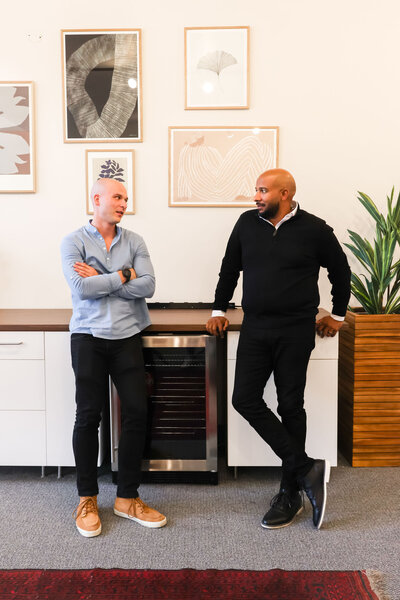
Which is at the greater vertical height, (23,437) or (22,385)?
(22,385)

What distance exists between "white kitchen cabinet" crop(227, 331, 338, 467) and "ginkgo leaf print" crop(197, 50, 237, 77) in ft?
5.46

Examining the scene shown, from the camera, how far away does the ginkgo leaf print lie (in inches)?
131

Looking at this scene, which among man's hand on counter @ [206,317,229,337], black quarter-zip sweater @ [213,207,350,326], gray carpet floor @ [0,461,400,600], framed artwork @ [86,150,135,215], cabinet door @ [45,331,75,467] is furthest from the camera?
framed artwork @ [86,150,135,215]

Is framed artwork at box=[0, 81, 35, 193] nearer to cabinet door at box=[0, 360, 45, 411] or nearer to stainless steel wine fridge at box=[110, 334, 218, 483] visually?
cabinet door at box=[0, 360, 45, 411]

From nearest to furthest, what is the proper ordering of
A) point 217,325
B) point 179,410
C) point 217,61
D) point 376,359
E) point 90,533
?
point 90,533, point 217,325, point 179,410, point 376,359, point 217,61

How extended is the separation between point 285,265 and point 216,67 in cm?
155

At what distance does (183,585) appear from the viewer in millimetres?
2023

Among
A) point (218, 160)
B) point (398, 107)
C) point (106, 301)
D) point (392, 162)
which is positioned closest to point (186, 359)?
point (106, 301)

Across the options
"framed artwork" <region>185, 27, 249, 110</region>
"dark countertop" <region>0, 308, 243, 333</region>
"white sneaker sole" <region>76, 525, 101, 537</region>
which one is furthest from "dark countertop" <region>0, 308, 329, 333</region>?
"framed artwork" <region>185, 27, 249, 110</region>

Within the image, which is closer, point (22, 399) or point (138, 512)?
point (138, 512)

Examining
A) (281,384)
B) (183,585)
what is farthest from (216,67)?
(183,585)

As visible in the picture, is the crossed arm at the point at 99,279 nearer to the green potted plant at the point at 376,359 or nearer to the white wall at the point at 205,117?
the white wall at the point at 205,117

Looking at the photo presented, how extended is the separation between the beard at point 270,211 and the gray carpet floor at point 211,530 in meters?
1.40

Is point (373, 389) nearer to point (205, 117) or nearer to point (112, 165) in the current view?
point (205, 117)
